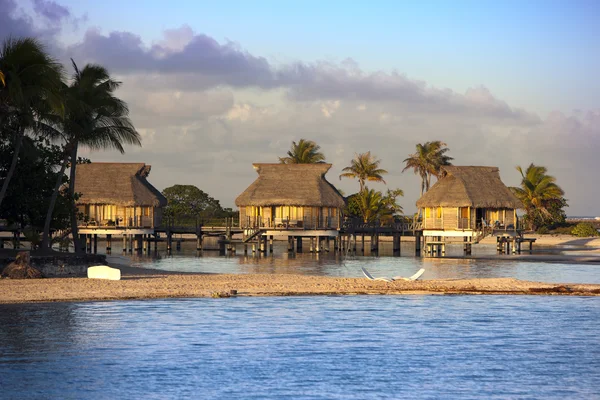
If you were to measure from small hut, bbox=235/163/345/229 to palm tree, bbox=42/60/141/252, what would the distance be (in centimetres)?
2014

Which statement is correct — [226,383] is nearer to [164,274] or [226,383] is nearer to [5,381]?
[5,381]

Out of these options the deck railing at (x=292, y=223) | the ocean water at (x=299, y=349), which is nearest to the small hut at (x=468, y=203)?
the deck railing at (x=292, y=223)

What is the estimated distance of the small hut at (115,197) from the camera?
60.4 meters

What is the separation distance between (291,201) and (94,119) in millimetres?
21753

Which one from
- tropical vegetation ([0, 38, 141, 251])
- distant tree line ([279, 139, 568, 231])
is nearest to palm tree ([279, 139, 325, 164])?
distant tree line ([279, 139, 568, 231])

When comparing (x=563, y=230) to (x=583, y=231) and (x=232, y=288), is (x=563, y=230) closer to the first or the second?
(x=583, y=231)

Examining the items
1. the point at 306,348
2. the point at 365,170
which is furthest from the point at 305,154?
the point at 306,348

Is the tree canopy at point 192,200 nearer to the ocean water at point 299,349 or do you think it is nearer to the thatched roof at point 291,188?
the thatched roof at point 291,188

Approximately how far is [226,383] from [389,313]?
909 cm

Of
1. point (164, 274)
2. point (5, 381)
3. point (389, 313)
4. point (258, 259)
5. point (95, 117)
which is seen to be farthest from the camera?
point (258, 259)

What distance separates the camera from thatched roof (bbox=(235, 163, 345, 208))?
195 ft

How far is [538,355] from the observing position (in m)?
17.9

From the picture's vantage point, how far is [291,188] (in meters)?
60.3

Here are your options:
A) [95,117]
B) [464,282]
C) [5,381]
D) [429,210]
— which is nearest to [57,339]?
[5,381]
